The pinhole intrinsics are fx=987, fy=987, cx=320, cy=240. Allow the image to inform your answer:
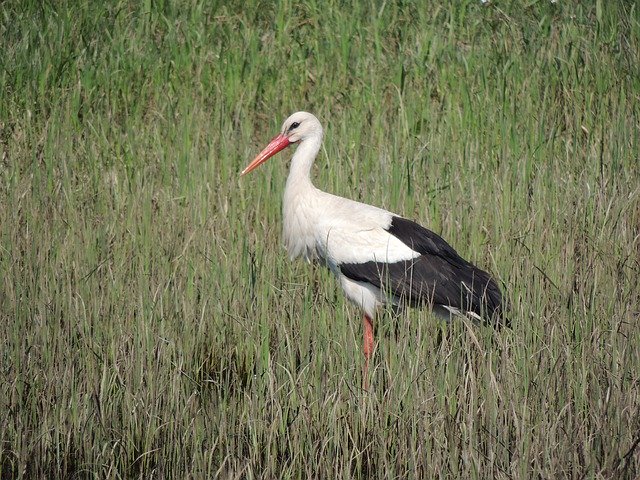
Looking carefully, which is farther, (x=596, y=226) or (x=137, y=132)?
(x=137, y=132)

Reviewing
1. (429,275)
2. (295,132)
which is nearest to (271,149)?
(295,132)

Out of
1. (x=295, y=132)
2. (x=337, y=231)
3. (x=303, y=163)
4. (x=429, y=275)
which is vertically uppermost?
(x=295, y=132)

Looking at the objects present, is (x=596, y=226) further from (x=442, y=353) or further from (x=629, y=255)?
(x=442, y=353)

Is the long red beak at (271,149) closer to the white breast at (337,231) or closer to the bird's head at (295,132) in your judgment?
the bird's head at (295,132)

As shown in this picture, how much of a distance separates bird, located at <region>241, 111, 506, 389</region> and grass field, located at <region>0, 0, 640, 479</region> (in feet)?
0.36

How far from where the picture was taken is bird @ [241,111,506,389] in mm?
4090

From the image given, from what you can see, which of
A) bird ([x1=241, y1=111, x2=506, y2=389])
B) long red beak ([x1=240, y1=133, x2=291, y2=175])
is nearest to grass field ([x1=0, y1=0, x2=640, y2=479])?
bird ([x1=241, y1=111, x2=506, y2=389])

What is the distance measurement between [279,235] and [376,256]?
72cm

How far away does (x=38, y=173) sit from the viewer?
4910 mm

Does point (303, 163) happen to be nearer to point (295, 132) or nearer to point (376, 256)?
point (295, 132)

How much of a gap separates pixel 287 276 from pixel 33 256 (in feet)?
3.62

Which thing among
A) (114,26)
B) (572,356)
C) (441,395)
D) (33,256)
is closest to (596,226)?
(572,356)

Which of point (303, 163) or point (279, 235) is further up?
point (303, 163)

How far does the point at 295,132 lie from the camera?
4746 mm
